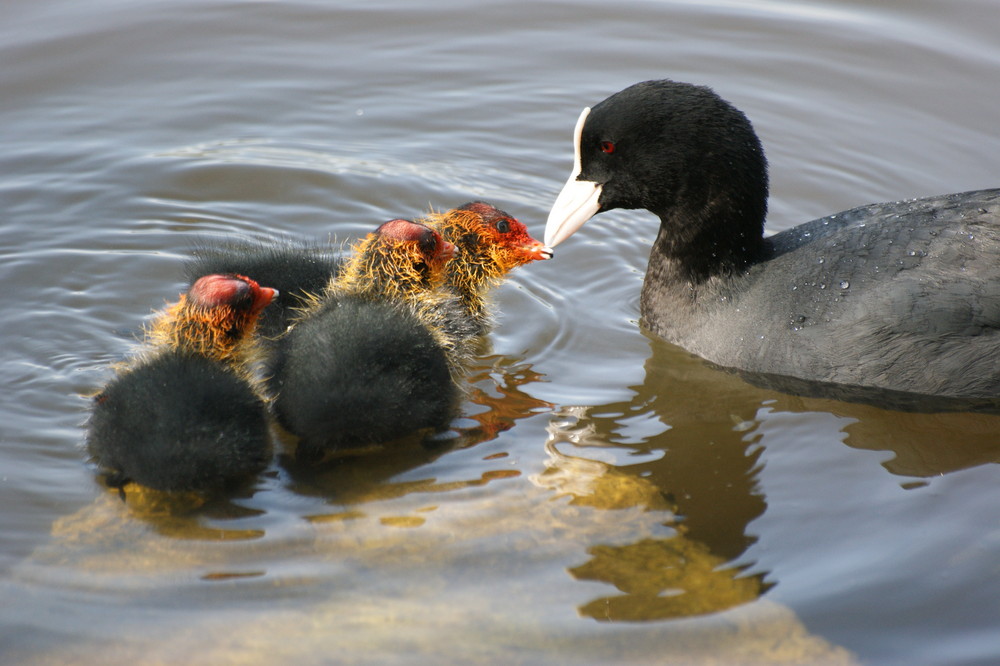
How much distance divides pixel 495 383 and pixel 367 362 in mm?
1013

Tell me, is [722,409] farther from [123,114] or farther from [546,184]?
[123,114]

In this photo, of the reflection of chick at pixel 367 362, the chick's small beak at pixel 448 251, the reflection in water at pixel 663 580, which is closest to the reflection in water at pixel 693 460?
the reflection in water at pixel 663 580

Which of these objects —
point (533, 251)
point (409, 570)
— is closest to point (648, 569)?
point (409, 570)

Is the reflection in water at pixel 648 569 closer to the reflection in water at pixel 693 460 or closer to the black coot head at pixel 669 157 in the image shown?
the reflection in water at pixel 693 460

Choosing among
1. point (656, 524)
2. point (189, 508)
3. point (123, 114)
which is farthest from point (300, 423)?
point (123, 114)

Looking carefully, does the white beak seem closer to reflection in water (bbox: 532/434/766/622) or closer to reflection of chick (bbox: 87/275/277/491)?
reflection in water (bbox: 532/434/766/622)

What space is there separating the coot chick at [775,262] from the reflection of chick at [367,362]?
0.92 meters

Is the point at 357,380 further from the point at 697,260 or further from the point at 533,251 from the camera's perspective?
the point at 697,260

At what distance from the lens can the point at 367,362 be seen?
142 inches

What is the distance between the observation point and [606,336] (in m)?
4.94

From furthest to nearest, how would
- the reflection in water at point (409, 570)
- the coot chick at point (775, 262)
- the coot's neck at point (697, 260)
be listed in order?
the coot's neck at point (697, 260) < the coot chick at point (775, 262) < the reflection in water at point (409, 570)

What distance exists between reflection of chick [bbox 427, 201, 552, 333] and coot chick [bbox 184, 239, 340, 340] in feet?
1.72

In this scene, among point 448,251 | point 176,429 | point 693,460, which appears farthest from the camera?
point 448,251

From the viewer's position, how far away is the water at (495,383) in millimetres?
3203
